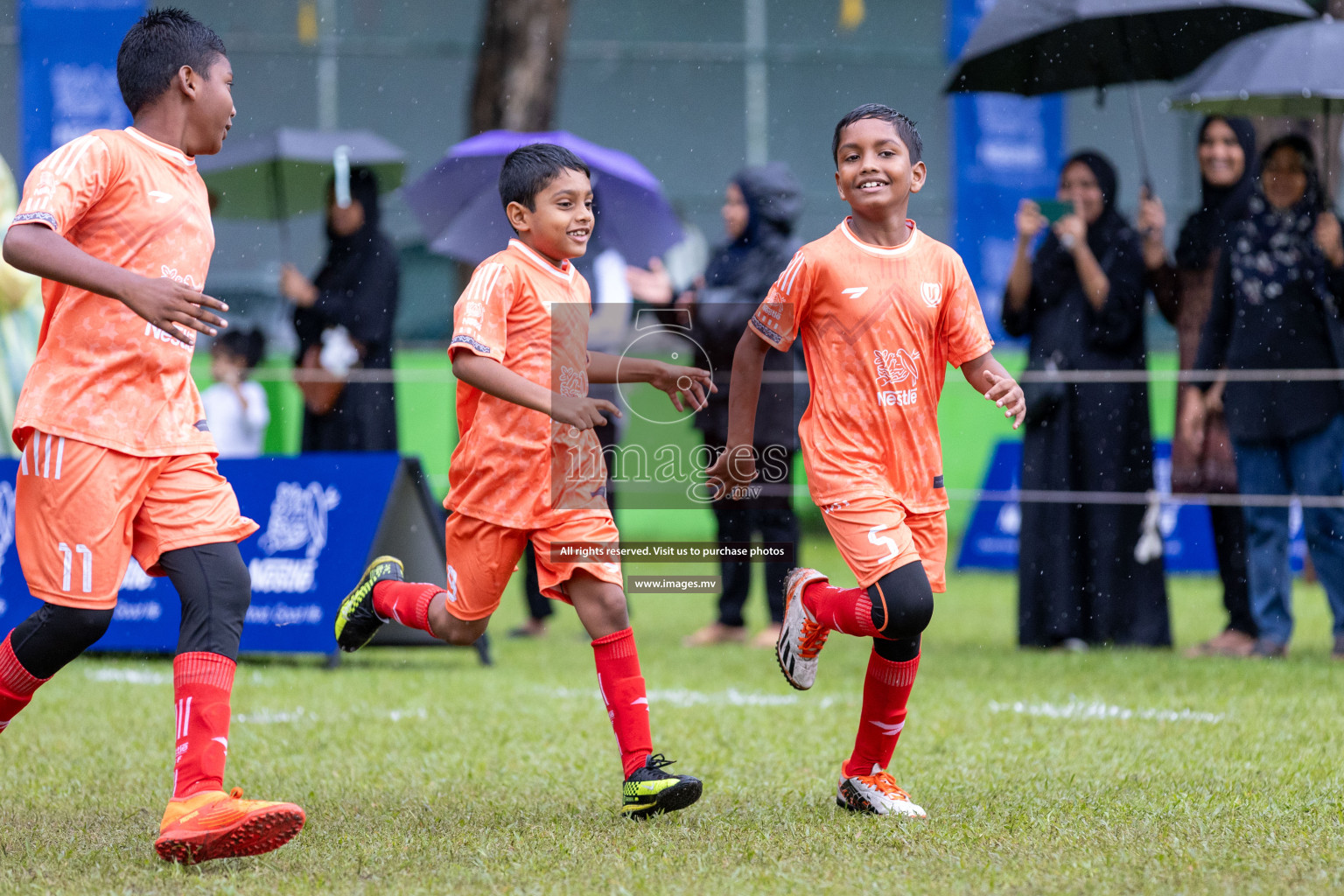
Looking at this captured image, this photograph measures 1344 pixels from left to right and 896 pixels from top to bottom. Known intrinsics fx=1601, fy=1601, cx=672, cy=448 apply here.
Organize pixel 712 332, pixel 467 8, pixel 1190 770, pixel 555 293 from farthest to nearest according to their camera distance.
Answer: pixel 467 8, pixel 712 332, pixel 1190 770, pixel 555 293

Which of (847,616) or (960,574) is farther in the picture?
(960,574)

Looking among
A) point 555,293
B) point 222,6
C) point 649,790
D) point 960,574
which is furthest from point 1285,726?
point 222,6

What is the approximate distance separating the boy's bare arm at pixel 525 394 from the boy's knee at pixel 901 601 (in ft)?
2.68

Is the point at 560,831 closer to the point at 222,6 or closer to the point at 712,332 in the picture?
the point at 712,332

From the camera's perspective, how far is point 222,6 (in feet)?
43.5

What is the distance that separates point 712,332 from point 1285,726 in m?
3.94

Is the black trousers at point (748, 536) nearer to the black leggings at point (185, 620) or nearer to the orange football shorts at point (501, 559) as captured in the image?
the orange football shorts at point (501, 559)

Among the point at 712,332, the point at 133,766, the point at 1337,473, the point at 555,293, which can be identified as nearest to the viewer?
the point at 555,293

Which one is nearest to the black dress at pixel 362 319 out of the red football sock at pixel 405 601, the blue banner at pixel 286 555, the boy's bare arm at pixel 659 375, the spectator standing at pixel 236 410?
the blue banner at pixel 286 555

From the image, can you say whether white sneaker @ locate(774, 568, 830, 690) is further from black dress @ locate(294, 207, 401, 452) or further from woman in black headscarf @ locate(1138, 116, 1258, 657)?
black dress @ locate(294, 207, 401, 452)

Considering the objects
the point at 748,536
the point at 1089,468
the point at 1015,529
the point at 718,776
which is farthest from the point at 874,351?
the point at 1015,529

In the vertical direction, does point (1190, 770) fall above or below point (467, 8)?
below

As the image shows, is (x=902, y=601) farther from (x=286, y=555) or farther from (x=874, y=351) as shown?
(x=286, y=555)

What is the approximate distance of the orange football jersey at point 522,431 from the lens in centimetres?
429
